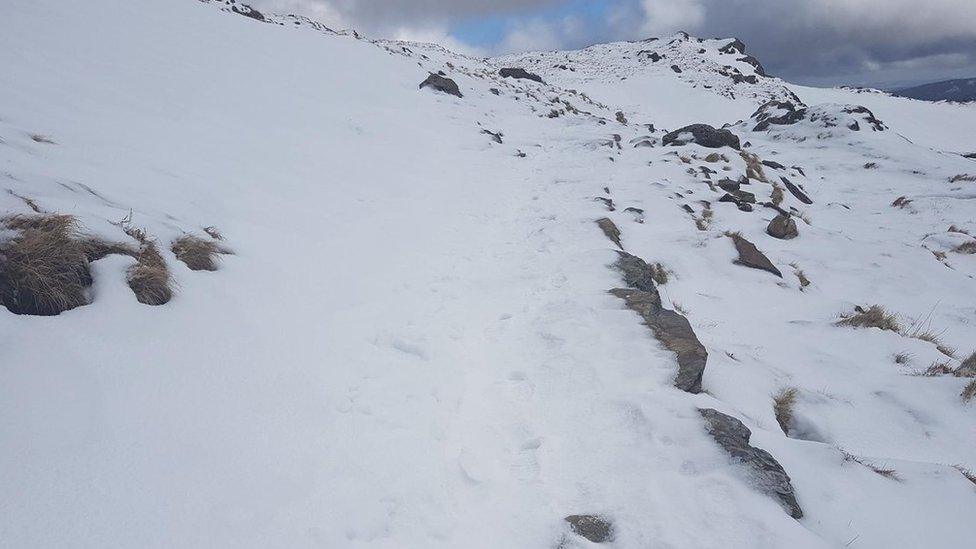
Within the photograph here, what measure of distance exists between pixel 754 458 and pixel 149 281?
5317 millimetres

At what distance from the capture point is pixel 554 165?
629 inches

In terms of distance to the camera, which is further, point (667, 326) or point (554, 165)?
point (554, 165)

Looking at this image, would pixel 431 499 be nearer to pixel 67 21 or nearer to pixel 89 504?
pixel 89 504

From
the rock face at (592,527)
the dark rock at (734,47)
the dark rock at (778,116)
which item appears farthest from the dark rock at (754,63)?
the rock face at (592,527)

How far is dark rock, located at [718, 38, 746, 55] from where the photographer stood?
68625 millimetres

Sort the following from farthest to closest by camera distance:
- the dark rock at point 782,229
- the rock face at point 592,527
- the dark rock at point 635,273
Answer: the dark rock at point 782,229
the dark rock at point 635,273
the rock face at point 592,527

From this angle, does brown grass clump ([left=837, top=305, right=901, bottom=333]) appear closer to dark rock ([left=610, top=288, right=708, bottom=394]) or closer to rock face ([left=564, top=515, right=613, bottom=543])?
dark rock ([left=610, top=288, right=708, bottom=394])

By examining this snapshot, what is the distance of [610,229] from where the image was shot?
9633 millimetres

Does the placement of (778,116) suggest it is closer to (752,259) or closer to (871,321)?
(752,259)

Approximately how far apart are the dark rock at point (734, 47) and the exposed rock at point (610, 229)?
73.7 meters

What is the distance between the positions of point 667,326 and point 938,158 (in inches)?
1075

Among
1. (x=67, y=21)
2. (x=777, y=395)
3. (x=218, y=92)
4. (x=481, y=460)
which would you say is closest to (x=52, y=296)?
(x=481, y=460)

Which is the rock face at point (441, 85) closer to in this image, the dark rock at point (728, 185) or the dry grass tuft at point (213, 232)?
the dark rock at point (728, 185)

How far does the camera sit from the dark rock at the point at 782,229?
11.7 m
